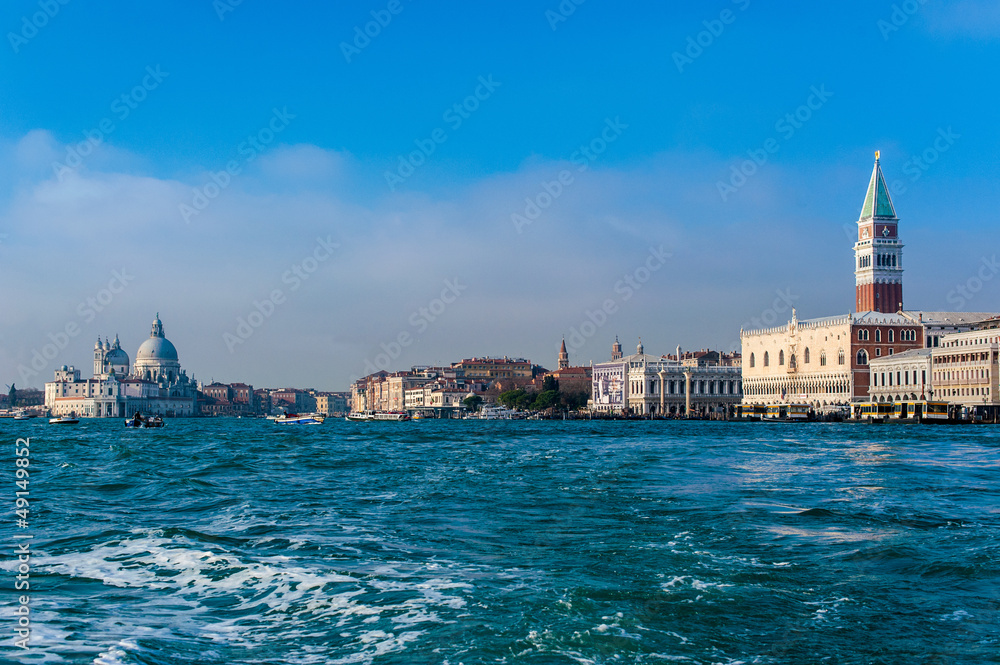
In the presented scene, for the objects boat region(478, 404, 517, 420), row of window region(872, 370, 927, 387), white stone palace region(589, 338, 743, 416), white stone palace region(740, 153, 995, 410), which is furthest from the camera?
boat region(478, 404, 517, 420)

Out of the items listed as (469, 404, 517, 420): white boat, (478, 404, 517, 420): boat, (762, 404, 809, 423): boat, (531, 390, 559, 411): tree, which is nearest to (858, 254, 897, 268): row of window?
(762, 404, 809, 423): boat

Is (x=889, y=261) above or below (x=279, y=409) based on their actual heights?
above

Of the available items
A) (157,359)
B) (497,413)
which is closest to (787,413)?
(497,413)

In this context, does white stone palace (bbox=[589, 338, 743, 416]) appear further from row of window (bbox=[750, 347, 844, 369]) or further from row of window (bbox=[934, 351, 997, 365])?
row of window (bbox=[934, 351, 997, 365])

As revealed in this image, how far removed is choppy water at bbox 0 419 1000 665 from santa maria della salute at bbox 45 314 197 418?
125m

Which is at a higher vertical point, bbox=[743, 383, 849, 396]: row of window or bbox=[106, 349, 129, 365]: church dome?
bbox=[106, 349, 129, 365]: church dome

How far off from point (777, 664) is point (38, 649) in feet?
14.0

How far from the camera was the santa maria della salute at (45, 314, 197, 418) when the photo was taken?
132250mm

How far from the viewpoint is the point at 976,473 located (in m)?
17.4

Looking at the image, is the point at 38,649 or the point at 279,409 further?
the point at 279,409

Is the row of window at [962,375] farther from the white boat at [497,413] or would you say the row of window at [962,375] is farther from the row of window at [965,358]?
the white boat at [497,413]

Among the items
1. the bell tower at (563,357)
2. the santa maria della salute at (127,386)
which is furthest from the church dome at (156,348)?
the bell tower at (563,357)

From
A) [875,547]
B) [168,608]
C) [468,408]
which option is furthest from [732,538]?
[468,408]

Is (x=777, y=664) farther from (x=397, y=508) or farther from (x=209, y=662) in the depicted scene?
(x=397, y=508)
